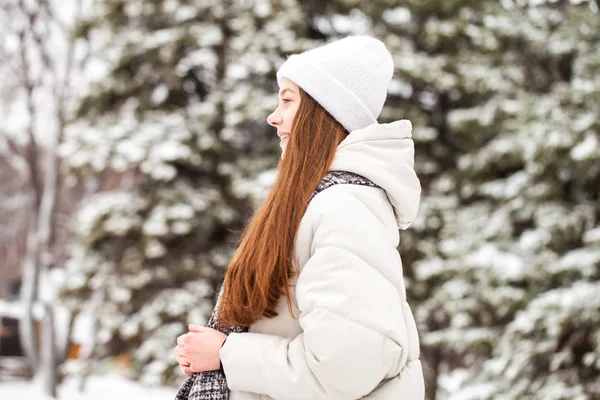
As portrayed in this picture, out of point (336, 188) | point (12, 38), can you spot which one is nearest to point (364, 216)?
point (336, 188)

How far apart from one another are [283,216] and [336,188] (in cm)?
13

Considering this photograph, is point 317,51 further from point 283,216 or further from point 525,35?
point 525,35

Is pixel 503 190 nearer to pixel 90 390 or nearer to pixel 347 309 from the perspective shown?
pixel 347 309

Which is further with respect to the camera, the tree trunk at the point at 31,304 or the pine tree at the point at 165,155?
the tree trunk at the point at 31,304

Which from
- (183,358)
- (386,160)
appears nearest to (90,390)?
(183,358)

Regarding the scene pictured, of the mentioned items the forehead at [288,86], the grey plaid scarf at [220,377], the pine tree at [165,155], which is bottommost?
the pine tree at [165,155]

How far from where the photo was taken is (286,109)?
154 cm

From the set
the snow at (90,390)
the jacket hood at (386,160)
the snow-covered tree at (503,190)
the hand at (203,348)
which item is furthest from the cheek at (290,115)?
the snow at (90,390)

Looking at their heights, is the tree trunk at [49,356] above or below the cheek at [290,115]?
below

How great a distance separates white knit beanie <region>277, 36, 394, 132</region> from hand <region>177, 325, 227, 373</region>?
55 centimetres

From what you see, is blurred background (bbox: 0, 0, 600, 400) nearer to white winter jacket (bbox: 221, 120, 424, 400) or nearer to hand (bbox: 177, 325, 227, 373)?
white winter jacket (bbox: 221, 120, 424, 400)

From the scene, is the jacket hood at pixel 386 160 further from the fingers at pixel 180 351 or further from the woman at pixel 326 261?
the fingers at pixel 180 351

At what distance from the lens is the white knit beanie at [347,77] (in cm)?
149

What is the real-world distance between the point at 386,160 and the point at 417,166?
688 centimetres
